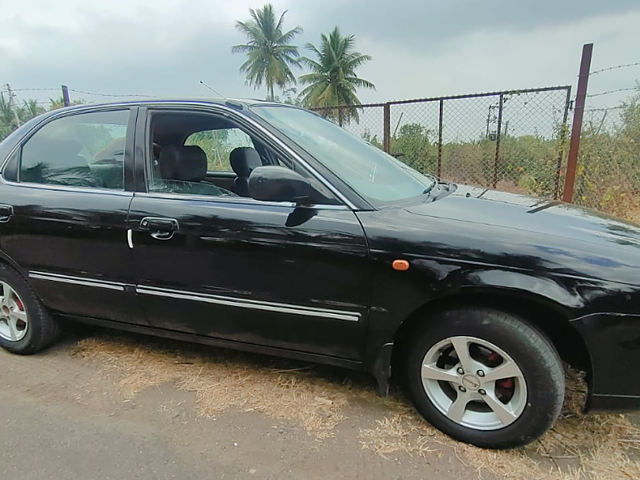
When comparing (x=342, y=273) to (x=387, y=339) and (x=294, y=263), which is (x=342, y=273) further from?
(x=387, y=339)

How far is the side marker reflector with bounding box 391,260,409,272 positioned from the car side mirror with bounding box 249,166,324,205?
1.60 feet

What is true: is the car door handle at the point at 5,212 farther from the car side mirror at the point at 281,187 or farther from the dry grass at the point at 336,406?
the car side mirror at the point at 281,187

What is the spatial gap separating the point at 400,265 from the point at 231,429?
4.11 ft

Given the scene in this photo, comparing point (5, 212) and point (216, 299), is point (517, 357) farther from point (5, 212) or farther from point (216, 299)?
point (5, 212)

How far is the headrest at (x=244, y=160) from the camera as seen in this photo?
3.13m

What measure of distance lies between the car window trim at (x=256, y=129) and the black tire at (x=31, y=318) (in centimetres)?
134

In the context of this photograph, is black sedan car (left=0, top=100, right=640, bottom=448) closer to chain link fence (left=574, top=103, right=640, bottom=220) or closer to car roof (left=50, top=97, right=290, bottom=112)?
car roof (left=50, top=97, right=290, bottom=112)

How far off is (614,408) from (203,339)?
83.4 inches

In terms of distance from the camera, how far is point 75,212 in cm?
260

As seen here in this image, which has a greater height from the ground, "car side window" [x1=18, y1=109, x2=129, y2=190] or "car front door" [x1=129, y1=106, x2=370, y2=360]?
"car side window" [x1=18, y1=109, x2=129, y2=190]

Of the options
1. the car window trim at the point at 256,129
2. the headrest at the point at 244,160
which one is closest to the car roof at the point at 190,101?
the car window trim at the point at 256,129

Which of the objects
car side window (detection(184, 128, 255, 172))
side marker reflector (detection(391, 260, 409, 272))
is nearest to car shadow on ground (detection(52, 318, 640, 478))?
side marker reflector (detection(391, 260, 409, 272))

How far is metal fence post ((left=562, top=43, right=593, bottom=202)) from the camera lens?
15.4 feet

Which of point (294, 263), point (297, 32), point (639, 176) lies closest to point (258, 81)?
point (297, 32)
